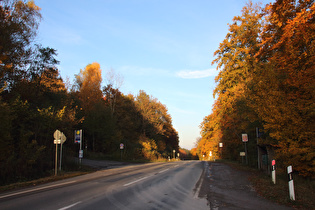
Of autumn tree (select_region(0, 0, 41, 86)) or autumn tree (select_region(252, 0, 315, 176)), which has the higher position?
autumn tree (select_region(0, 0, 41, 86))

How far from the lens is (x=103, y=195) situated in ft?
27.5

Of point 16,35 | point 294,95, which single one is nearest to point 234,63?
point 294,95

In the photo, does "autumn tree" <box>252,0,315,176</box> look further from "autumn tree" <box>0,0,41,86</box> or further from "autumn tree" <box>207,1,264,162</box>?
"autumn tree" <box>0,0,41,86</box>

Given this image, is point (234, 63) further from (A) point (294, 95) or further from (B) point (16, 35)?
(B) point (16, 35)

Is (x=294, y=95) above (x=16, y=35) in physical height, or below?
below

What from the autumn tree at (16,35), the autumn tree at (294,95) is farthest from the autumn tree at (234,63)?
the autumn tree at (16,35)

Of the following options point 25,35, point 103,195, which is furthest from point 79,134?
point 103,195

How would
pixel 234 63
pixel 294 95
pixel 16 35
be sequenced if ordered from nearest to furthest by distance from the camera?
pixel 294 95
pixel 16 35
pixel 234 63

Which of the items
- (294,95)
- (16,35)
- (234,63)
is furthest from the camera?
(234,63)

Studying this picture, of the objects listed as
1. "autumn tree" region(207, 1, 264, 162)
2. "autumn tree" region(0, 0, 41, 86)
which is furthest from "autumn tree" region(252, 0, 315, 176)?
"autumn tree" region(0, 0, 41, 86)

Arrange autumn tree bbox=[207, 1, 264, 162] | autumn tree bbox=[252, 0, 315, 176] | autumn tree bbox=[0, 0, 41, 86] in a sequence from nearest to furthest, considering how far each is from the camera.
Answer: autumn tree bbox=[252, 0, 315, 176]
autumn tree bbox=[0, 0, 41, 86]
autumn tree bbox=[207, 1, 264, 162]

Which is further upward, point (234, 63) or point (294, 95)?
point (234, 63)

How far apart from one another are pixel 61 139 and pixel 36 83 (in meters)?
8.09

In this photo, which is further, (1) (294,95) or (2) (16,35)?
(2) (16,35)
